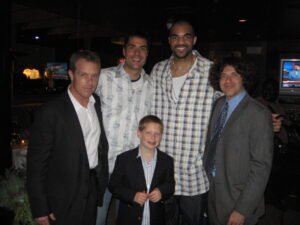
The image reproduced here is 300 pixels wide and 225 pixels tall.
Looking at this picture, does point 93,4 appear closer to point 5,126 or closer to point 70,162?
point 5,126

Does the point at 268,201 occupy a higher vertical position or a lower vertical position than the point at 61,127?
lower

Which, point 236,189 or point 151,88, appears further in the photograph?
point 151,88

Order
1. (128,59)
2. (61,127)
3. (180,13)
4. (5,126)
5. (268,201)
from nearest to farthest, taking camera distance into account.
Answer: (61,127) → (128,59) → (5,126) → (268,201) → (180,13)

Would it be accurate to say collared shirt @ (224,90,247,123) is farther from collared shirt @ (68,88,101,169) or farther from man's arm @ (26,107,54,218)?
man's arm @ (26,107,54,218)

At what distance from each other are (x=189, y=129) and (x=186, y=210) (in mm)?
652

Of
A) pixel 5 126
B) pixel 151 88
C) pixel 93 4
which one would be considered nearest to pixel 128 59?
pixel 151 88

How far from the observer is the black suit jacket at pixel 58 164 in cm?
181

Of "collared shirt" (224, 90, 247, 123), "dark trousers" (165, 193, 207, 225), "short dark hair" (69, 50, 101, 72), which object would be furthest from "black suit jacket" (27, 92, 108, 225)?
"collared shirt" (224, 90, 247, 123)

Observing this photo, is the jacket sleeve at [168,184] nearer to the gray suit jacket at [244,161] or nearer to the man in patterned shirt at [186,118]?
the man in patterned shirt at [186,118]

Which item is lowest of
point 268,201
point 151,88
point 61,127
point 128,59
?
point 268,201

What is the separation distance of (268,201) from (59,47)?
55.2 ft

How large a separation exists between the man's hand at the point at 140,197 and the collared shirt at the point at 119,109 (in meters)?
0.42

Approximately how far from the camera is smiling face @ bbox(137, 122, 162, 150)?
2213 millimetres

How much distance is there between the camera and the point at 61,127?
1.86 metres
